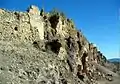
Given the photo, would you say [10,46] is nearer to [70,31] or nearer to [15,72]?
[15,72]

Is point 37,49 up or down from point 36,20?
down

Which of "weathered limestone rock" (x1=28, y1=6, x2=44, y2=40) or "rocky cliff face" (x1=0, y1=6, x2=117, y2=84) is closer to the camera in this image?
"rocky cliff face" (x1=0, y1=6, x2=117, y2=84)

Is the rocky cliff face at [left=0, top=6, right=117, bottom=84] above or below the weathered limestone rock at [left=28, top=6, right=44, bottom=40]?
below

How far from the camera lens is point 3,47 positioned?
2795 centimetres

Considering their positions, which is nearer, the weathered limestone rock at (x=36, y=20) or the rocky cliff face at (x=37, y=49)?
the rocky cliff face at (x=37, y=49)

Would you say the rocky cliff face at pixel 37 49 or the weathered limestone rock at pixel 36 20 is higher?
the weathered limestone rock at pixel 36 20

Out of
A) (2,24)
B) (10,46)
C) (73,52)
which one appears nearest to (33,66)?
(10,46)

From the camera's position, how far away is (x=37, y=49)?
108 ft

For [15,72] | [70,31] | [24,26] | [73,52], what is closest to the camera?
[15,72]

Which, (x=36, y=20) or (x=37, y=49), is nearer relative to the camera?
(x=37, y=49)

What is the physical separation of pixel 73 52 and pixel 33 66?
14.1 m

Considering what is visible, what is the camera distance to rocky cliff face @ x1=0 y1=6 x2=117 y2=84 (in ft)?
85.7

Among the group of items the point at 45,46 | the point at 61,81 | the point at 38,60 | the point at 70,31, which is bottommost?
the point at 61,81

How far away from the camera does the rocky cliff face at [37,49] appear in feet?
85.7
